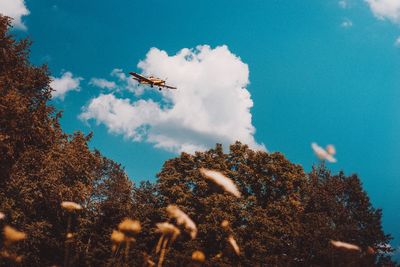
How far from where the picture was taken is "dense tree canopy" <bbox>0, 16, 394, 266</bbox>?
1977cm

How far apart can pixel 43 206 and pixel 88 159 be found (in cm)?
682

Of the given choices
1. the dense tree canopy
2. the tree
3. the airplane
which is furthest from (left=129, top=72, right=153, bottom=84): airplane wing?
the tree

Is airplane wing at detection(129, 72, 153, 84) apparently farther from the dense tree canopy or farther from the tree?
the tree

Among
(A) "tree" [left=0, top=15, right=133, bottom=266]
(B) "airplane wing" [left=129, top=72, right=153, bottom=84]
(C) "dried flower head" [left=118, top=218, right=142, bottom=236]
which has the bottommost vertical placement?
(C) "dried flower head" [left=118, top=218, right=142, bottom=236]

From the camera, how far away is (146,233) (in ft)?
127

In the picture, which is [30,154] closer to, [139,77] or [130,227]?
[130,227]

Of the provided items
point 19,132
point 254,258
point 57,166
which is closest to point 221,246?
point 254,258

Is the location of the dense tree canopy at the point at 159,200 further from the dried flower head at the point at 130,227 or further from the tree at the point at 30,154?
the dried flower head at the point at 130,227

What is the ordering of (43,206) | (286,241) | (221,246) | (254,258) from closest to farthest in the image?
1. (43,206)
2. (254,258)
3. (286,241)
4. (221,246)

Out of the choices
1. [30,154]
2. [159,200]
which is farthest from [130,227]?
[159,200]

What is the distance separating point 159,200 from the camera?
40656 millimetres

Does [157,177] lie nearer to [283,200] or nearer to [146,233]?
[146,233]

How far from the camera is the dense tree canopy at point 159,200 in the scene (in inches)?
778

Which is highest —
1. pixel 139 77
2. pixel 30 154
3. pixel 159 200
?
pixel 139 77
